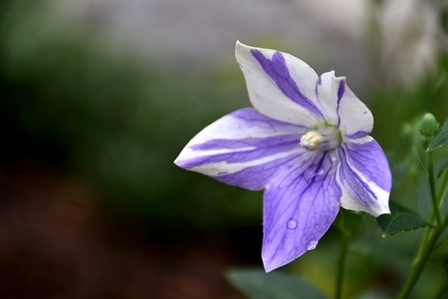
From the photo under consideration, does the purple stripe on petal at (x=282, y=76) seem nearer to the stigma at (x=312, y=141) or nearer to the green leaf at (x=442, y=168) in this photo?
the stigma at (x=312, y=141)

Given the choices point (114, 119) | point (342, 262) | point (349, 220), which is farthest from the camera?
point (114, 119)

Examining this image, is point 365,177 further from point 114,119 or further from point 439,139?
point 114,119

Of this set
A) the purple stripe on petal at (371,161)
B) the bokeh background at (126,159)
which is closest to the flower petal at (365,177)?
the purple stripe on petal at (371,161)

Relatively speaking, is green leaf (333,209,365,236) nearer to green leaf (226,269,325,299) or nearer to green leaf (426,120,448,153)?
green leaf (426,120,448,153)

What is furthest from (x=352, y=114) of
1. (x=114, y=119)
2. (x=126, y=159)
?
(x=114, y=119)

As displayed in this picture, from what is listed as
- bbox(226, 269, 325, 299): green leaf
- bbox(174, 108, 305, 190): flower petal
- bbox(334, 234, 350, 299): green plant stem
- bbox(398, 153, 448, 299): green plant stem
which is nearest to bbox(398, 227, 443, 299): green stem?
bbox(398, 153, 448, 299): green plant stem

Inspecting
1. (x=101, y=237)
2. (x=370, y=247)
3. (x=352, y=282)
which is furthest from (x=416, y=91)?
(x=101, y=237)

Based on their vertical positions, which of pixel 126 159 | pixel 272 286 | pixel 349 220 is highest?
pixel 349 220
